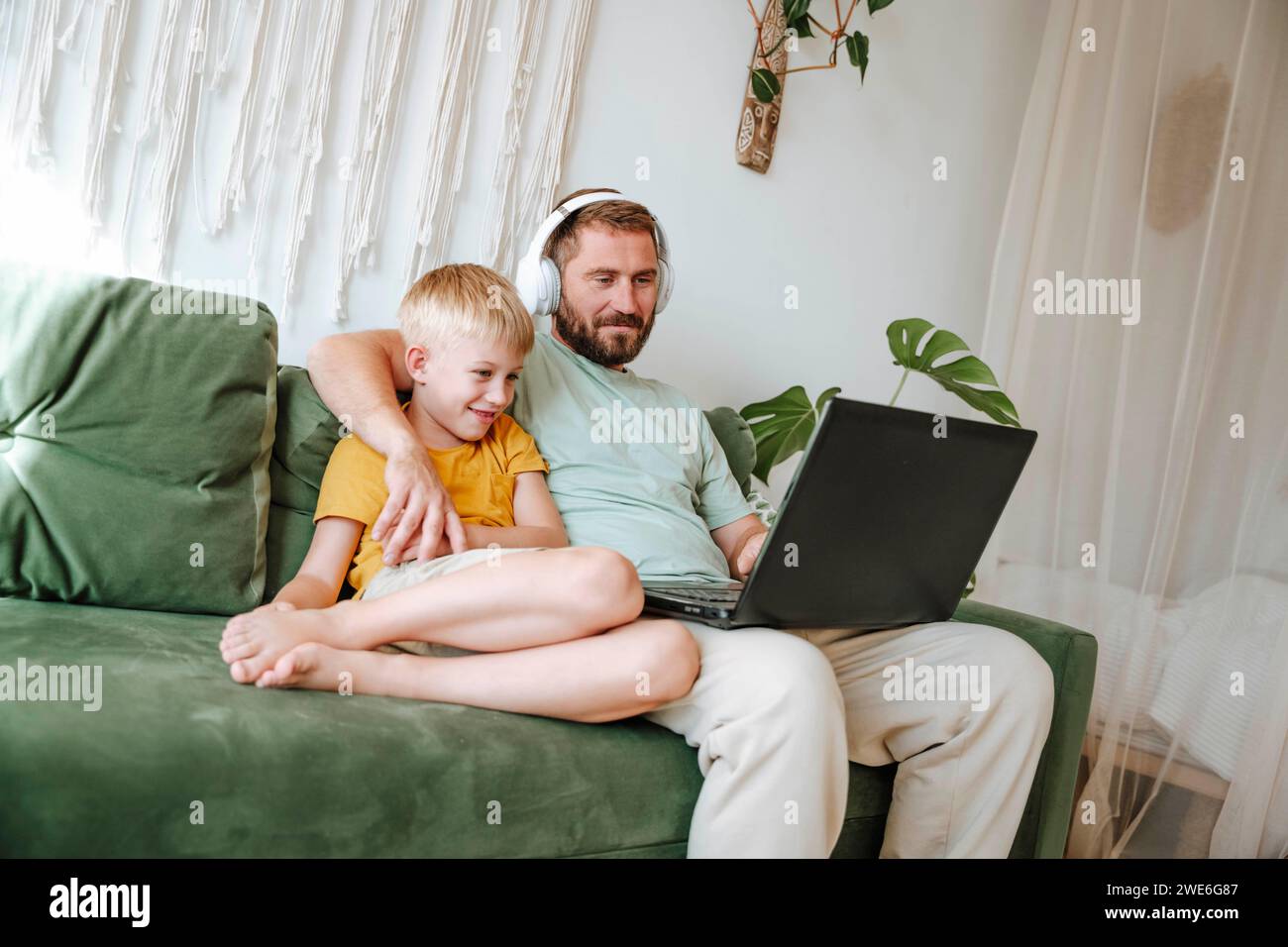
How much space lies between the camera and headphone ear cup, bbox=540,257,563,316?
1.77 meters

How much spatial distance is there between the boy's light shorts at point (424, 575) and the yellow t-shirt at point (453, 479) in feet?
0.21

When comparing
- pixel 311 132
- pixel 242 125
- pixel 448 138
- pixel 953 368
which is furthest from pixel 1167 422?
pixel 242 125

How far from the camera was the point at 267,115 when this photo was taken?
1.76 metres

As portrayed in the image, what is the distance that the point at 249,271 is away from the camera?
69.8 inches

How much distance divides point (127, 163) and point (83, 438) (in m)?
0.52

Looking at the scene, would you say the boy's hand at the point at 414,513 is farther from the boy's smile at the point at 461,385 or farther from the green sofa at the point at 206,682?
the green sofa at the point at 206,682

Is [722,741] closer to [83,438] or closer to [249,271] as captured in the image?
[83,438]

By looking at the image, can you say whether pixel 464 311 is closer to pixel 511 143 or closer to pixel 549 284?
pixel 549 284

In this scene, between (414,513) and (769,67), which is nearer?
(414,513)

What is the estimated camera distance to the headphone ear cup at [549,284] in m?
1.77

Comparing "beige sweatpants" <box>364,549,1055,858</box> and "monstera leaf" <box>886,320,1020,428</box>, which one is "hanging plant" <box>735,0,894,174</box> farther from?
"beige sweatpants" <box>364,549,1055,858</box>

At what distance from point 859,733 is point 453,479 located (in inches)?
26.7

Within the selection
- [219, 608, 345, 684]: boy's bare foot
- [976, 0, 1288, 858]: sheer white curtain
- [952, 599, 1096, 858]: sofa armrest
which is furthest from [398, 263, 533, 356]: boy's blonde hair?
[976, 0, 1288, 858]: sheer white curtain
